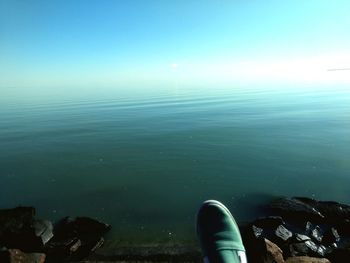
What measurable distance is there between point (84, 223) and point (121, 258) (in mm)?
1715

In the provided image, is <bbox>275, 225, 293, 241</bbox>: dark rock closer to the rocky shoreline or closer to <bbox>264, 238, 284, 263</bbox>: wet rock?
the rocky shoreline

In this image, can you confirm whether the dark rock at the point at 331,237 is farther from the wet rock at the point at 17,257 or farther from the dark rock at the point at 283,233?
the wet rock at the point at 17,257

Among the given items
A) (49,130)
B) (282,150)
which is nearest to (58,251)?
(282,150)

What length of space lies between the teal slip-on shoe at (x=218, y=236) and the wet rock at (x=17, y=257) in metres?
3.01

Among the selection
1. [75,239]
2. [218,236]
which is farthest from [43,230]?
[218,236]

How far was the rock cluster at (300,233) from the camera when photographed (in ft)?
17.0

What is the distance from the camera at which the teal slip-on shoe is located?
148 inches

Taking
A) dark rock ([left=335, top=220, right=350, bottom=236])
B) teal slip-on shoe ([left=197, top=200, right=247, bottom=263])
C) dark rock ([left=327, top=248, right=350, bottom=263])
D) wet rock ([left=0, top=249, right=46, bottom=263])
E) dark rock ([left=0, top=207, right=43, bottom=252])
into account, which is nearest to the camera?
teal slip-on shoe ([left=197, top=200, right=247, bottom=263])

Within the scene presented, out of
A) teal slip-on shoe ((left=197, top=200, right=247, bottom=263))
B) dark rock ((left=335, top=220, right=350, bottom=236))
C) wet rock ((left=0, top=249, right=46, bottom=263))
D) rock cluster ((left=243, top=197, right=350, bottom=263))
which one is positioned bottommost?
dark rock ((left=335, top=220, right=350, bottom=236))

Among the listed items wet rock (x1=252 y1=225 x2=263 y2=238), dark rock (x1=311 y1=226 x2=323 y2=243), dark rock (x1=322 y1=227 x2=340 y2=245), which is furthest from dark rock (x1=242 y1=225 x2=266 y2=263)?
dark rock (x1=322 y1=227 x2=340 y2=245)

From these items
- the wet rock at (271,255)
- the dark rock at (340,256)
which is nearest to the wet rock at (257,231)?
the wet rock at (271,255)

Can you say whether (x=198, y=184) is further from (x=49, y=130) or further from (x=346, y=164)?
(x=49, y=130)

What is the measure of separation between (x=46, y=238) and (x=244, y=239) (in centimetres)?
427

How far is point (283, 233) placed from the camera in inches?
252
